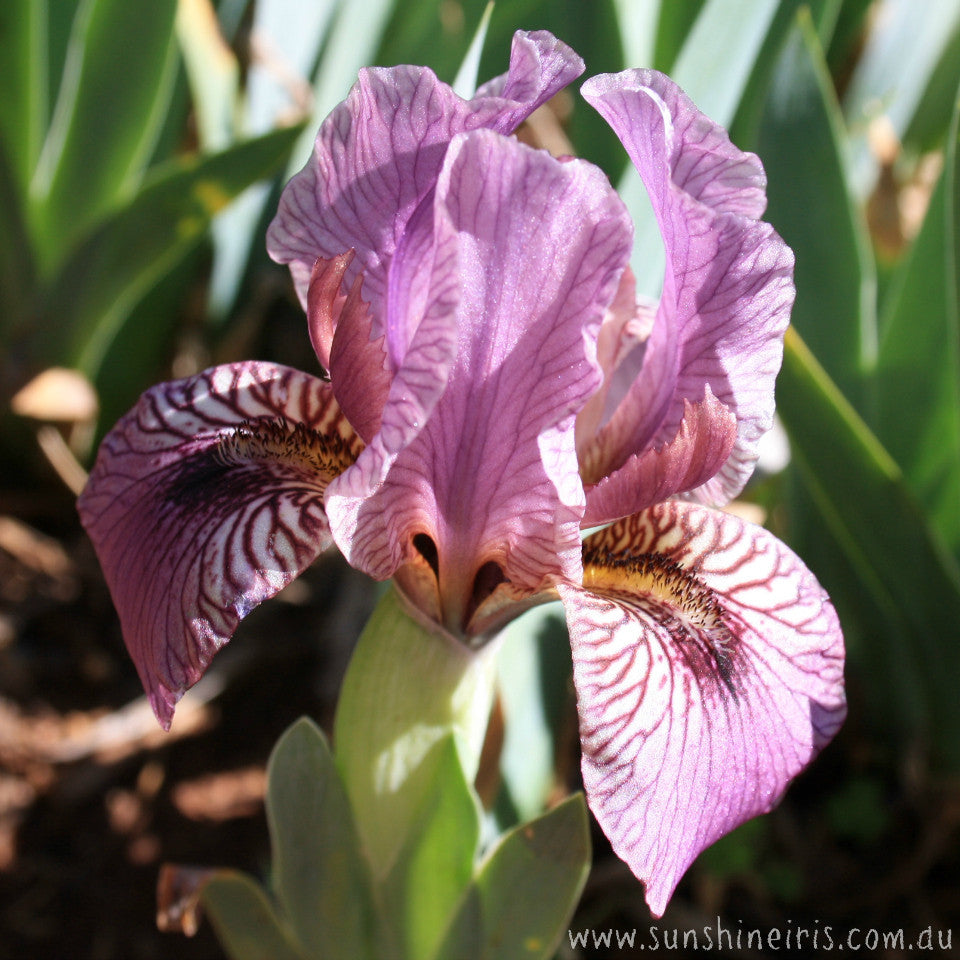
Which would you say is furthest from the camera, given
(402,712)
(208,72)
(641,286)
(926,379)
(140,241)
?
(208,72)

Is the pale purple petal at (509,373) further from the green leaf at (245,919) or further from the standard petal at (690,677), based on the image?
the green leaf at (245,919)

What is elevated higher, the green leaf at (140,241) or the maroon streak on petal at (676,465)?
the maroon streak on petal at (676,465)

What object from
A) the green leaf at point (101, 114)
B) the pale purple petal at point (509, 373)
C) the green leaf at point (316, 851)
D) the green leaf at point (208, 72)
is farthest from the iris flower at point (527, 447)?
the green leaf at point (208, 72)

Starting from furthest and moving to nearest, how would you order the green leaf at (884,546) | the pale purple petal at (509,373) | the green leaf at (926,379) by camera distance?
the green leaf at (926,379) < the green leaf at (884,546) < the pale purple petal at (509,373)

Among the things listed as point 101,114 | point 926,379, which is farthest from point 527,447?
point 101,114

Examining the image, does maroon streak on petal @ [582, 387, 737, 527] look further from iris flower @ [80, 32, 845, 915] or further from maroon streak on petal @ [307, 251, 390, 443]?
maroon streak on petal @ [307, 251, 390, 443]

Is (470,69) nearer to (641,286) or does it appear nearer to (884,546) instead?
(641,286)
